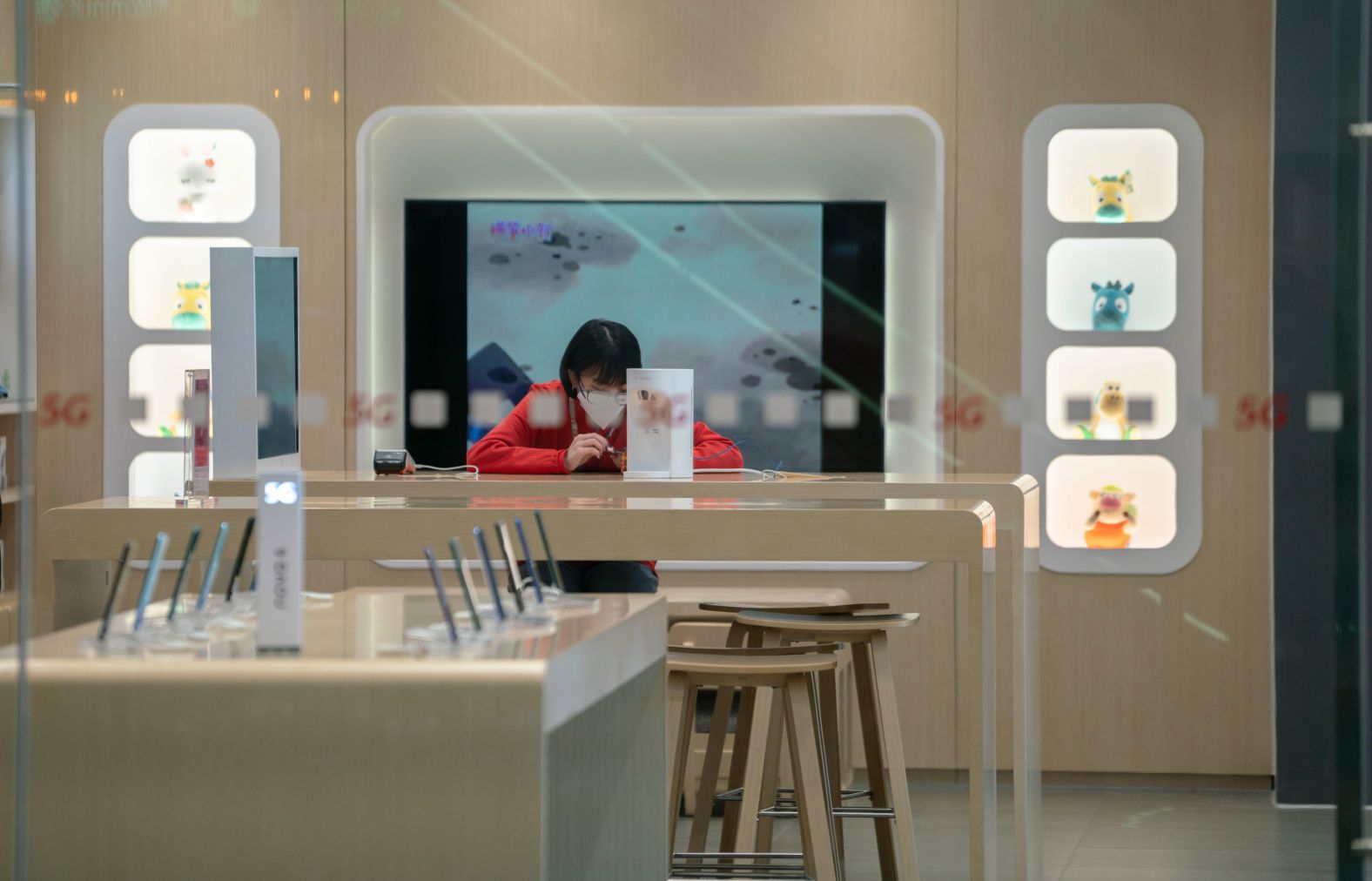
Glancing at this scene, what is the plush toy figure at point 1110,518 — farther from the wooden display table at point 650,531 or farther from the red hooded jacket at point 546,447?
the wooden display table at point 650,531

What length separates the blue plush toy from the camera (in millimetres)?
4246

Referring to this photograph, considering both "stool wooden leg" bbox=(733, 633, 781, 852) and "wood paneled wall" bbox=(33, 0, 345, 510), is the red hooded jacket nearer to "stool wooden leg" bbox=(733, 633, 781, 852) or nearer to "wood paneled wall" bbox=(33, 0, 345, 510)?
"stool wooden leg" bbox=(733, 633, 781, 852)

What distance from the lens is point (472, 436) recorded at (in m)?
4.49

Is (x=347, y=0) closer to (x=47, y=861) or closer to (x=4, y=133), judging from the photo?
(x=4, y=133)

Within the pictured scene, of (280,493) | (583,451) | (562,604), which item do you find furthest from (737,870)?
(280,493)

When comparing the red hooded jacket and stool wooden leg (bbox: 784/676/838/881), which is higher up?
the red hooded jacket

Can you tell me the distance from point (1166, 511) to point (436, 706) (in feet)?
10.6

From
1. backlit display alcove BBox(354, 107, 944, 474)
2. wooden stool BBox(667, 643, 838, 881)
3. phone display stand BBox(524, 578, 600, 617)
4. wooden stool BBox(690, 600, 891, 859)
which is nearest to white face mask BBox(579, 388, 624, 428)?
Answer: wooden stool BBox(690, 600, 891, 859)

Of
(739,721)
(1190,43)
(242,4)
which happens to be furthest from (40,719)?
(1190,43)

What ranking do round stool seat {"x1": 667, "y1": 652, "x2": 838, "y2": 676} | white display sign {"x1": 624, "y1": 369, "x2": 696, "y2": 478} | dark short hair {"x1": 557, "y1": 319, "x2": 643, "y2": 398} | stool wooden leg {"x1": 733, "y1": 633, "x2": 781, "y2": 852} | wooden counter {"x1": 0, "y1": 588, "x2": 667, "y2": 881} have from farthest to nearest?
dark short hair {"x1": 557, "y1": 319, "x2": 643, "y2": 398}, white display sign {"x1": 624, "y1": 369, "x2": 696, "y2": 478}, stool wooden leg {"x1": 733, "y1": 633, "x2": 781, "y2": 852}, round stool seat {"x1": 667, "y1": 652, "x2": 838, "y2": 676}, wooden counter {"x1": 0, "y1": 588, "x2": 667, "y2": 881}

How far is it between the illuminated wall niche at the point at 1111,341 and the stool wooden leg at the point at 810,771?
1.89 metres

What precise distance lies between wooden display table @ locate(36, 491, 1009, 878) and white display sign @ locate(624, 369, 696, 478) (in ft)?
1.34

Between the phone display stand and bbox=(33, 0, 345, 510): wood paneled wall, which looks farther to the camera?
bbox=(33, 0, 345, 510): wood paneled wall

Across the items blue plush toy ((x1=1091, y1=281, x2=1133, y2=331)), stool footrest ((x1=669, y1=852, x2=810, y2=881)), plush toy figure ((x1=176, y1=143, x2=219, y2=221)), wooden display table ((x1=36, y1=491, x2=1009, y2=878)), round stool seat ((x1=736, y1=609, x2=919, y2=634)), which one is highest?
plush toy figure ((x1=176, y1=143, x2=219, y2=221))
